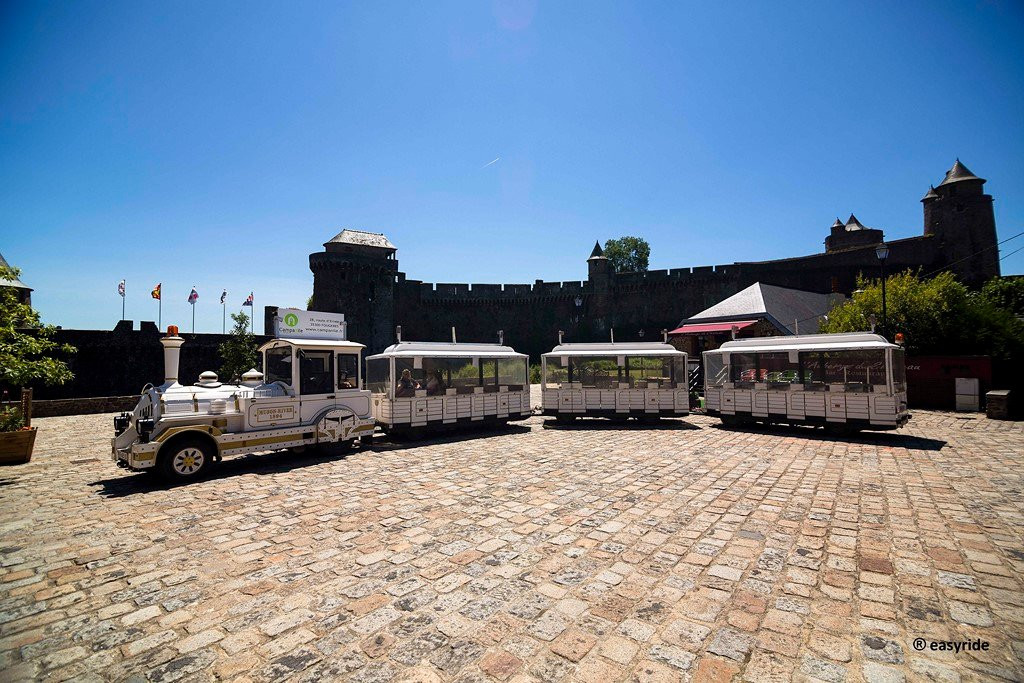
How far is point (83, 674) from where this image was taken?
300 cm

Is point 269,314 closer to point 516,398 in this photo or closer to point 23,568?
point 516,398

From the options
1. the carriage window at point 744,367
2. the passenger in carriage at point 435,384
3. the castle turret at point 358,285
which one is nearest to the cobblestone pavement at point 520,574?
the passenger in carriage at point 435,384

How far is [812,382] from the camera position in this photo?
39.1 feet

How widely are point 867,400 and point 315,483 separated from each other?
12672 millimetres

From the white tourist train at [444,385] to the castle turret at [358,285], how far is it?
28270 mm

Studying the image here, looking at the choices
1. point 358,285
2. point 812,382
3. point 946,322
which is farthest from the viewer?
point 358,285

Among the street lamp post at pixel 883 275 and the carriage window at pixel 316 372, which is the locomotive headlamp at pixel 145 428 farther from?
the street lamp post at pixel 883 275

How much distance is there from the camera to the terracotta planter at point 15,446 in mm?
9516

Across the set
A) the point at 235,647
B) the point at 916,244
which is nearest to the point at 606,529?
the point at 235,647

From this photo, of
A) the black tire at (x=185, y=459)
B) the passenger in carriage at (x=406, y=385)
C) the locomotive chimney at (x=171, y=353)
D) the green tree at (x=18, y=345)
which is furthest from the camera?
the passenger in carriage at (x=406, y=385)

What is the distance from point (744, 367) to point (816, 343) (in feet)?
6.32

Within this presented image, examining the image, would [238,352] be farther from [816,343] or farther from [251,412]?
[816,343]

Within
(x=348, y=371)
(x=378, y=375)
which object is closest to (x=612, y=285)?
(x=378, y=375)

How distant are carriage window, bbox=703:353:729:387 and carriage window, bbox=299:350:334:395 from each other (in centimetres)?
1097
